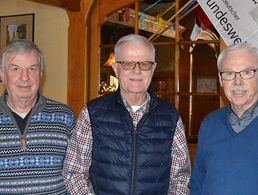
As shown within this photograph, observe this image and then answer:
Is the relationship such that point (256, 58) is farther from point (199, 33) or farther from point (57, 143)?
point (199, 33)

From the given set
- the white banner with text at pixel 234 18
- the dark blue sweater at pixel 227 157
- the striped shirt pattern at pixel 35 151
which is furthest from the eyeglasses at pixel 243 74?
the white banner with text at pixel 234 18

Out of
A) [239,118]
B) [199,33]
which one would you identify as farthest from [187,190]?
[199,33]

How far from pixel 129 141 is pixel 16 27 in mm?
2082

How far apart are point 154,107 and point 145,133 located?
13 centimetres

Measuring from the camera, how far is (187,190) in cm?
180

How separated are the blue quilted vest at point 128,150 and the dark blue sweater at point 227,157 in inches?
6.1

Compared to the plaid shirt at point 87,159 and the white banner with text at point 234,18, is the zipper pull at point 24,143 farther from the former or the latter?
the white banner with text at point 234,18

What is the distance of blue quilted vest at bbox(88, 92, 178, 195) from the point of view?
168 centimetres

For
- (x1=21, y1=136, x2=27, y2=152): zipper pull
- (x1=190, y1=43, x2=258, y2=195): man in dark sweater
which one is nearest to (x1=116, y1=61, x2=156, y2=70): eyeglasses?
(x1=190, y1=43, x2=258, y2=195): man in dark sweater

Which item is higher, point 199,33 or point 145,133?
point 199,33

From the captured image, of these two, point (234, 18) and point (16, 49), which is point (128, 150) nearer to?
point (16, 49)

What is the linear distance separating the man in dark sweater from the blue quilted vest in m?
0.18

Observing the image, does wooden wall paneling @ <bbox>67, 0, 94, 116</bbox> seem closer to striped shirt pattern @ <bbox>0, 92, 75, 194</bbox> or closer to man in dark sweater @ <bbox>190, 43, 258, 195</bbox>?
striped shirt pattern @ <bbox>0, 92, 75, 194</bbox>

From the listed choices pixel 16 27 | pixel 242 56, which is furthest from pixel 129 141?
pixel 16 27
